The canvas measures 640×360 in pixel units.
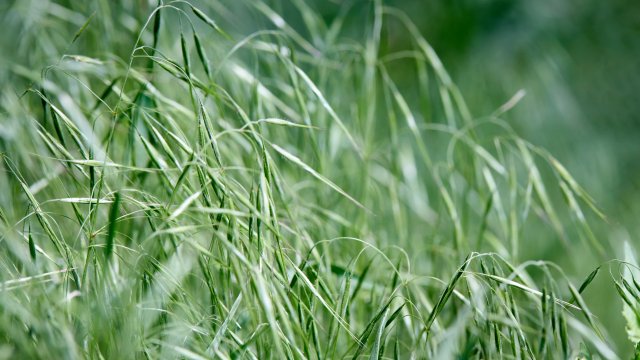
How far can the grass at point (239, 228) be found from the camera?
2.86 ft

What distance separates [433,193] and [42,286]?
126cm

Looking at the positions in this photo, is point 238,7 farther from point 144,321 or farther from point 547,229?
point 144,321

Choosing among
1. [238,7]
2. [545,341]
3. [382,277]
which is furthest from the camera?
[238,7]

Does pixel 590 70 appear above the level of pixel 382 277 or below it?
above

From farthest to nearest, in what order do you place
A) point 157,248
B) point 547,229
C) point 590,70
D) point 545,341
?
point 590,70 < point 547,229 < point 157,248 < point 545,341

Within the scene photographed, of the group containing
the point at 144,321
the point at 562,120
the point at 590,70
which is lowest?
the point at 144,321

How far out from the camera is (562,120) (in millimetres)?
2285

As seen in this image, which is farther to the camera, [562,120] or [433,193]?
[562,120]

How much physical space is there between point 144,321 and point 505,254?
688mm

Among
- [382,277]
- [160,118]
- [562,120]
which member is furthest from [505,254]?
[562,120]

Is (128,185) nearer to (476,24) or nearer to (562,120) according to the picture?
(562,120)

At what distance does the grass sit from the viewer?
872mm

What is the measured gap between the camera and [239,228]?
96 centimetres

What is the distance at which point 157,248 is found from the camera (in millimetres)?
1078
